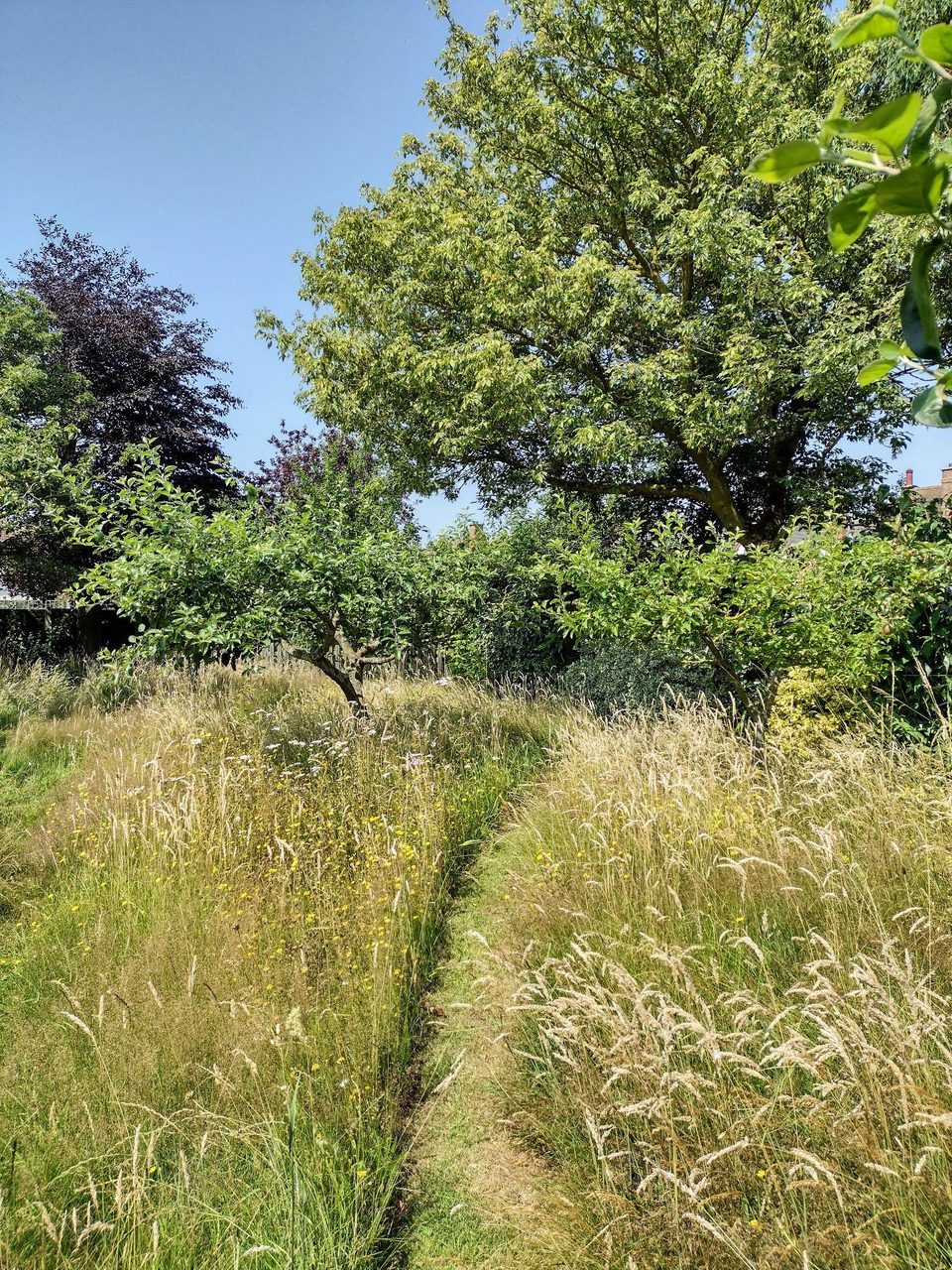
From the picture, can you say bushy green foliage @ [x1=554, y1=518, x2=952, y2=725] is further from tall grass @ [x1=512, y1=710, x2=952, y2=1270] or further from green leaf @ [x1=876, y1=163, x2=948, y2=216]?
green leaf @ [x1=876, y1=163, x2=948, y2=216]

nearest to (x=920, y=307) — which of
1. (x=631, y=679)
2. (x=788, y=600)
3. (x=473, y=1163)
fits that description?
(x=473, y=1163)

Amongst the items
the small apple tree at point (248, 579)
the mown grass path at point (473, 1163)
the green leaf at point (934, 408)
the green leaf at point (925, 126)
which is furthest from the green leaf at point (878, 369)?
the small apple tree at point (248, 579)

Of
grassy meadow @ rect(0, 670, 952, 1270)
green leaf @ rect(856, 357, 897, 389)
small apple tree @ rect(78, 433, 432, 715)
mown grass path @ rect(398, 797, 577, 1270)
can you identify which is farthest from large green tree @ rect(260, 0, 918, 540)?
green leaf @ rect(856, 357, 897, 389)

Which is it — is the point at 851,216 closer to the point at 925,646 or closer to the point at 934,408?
the point at 934,408

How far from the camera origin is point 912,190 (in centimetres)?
55

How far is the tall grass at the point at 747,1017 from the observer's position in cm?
177

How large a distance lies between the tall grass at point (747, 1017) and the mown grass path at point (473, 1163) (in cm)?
13

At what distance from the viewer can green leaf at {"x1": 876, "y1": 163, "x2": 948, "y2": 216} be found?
0.55 meters

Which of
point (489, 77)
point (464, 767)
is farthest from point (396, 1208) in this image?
point (489, 77)

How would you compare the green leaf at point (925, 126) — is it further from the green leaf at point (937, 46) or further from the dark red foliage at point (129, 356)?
the dark red foliage at point (129, 356)

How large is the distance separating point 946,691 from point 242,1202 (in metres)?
5.05

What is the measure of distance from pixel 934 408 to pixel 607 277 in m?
9.65

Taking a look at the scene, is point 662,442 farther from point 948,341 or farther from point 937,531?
point 937,531

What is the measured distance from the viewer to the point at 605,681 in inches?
324
